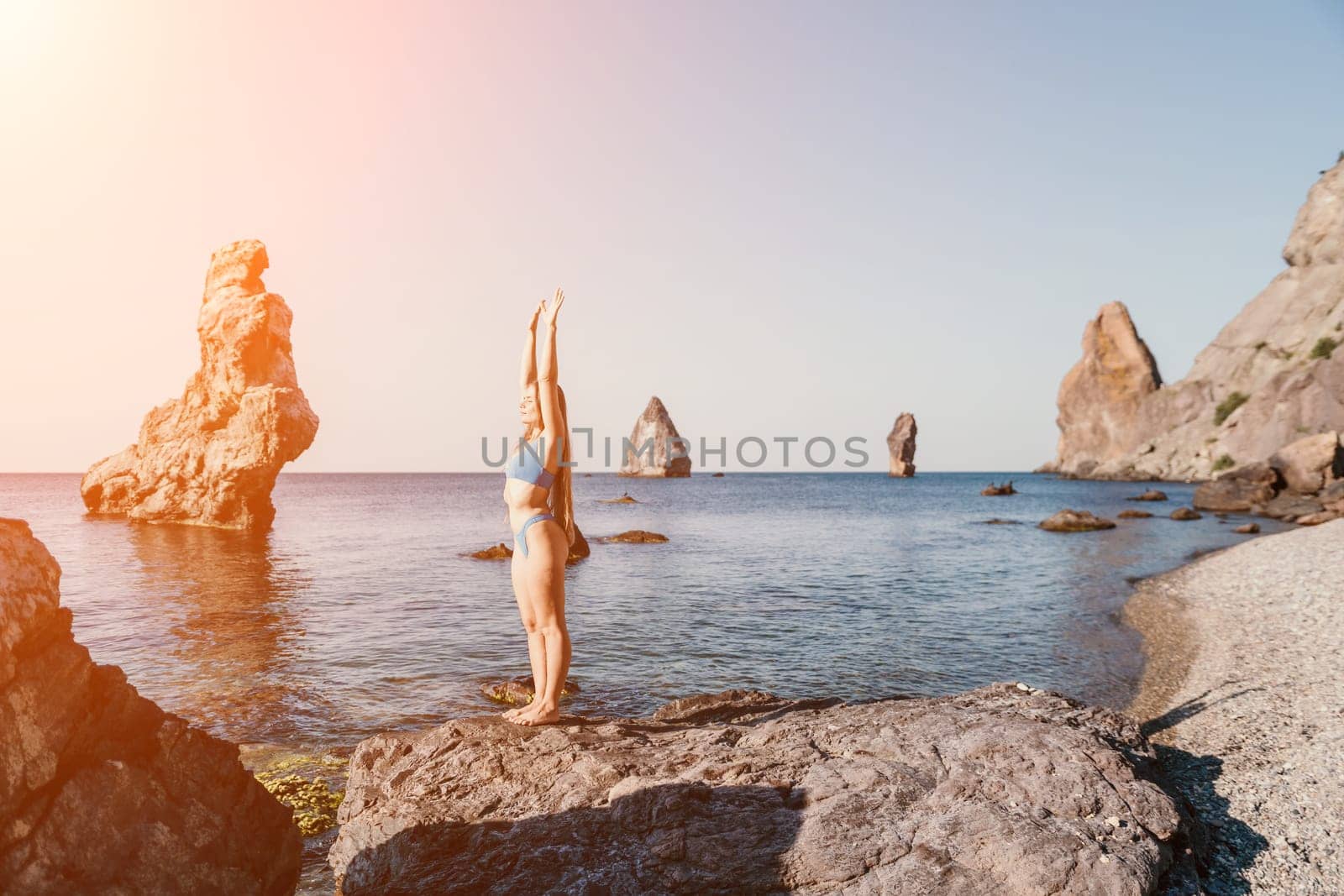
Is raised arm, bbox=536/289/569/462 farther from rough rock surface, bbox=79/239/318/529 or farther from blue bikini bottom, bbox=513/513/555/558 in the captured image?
rough rock surface, bbox=79/239/318/529

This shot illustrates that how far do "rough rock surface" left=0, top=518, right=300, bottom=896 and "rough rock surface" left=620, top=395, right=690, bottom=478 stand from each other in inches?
6102

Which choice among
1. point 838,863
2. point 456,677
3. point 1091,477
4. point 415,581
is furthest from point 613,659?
point 1091,477

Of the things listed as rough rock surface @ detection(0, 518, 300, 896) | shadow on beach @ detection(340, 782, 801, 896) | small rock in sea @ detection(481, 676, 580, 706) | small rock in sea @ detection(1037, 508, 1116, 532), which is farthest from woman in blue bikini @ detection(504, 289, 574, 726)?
small rock in sea @ detection(1037, 508, 1116, 532)

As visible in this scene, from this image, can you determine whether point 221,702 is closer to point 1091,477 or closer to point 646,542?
point 646,542

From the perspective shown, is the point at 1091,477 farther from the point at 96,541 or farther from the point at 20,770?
the point at 20,770

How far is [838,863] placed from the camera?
4684 millimetres

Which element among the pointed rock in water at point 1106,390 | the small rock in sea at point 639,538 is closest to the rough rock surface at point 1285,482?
the small rock in sea at point 639,538

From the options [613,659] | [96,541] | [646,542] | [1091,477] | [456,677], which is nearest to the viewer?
[456,677]

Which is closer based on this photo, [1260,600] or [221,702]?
[221,702]

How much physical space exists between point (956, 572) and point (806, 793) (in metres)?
24.9

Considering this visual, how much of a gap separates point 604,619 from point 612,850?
14039 millimetres

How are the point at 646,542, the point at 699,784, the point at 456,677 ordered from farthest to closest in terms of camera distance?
the point at 646,542 < the point at 456,677 < the point at 699,784

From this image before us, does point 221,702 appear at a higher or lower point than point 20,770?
lower

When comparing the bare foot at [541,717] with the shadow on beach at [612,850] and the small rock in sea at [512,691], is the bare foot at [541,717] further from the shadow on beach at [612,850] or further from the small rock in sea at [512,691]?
the small rock in sea at [512,691]
